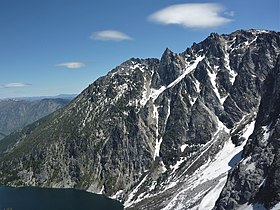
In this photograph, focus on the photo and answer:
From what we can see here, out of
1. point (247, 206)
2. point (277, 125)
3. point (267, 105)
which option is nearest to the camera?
point (247, 206)

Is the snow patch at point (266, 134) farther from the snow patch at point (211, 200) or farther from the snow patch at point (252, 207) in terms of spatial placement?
the snow patch at point (211, 200)

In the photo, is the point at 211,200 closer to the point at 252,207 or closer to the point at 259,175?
the point at 259,175

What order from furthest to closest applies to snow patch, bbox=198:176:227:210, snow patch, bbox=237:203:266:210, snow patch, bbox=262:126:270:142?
snow patch, bbox=198:176:227:210 → snow patch, bbox=262:126:270:142 → snow patch, bbox=237:203:266:210

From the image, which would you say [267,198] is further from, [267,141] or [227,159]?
[227,159]

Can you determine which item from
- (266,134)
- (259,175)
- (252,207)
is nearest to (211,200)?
(259,175)

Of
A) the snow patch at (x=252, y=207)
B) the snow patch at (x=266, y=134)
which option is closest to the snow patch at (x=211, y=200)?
the snow patch at (x=252, y=207)

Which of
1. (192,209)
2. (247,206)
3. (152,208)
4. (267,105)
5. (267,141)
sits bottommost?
(152,208)

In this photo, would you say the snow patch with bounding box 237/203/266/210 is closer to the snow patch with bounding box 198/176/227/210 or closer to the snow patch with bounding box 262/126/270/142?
the snow patch with bounding box 262/126/270/142

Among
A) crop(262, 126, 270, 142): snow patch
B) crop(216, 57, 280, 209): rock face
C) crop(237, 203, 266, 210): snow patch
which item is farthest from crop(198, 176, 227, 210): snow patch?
crop(262, 126, 270, 142): snow patch

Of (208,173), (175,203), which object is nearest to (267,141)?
(175,203)

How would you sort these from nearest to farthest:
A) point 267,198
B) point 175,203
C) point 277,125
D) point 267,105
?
point 267,198 → point 277,125 → point 267,105 → point 175,203

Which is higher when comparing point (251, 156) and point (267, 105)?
point (267, 105)
